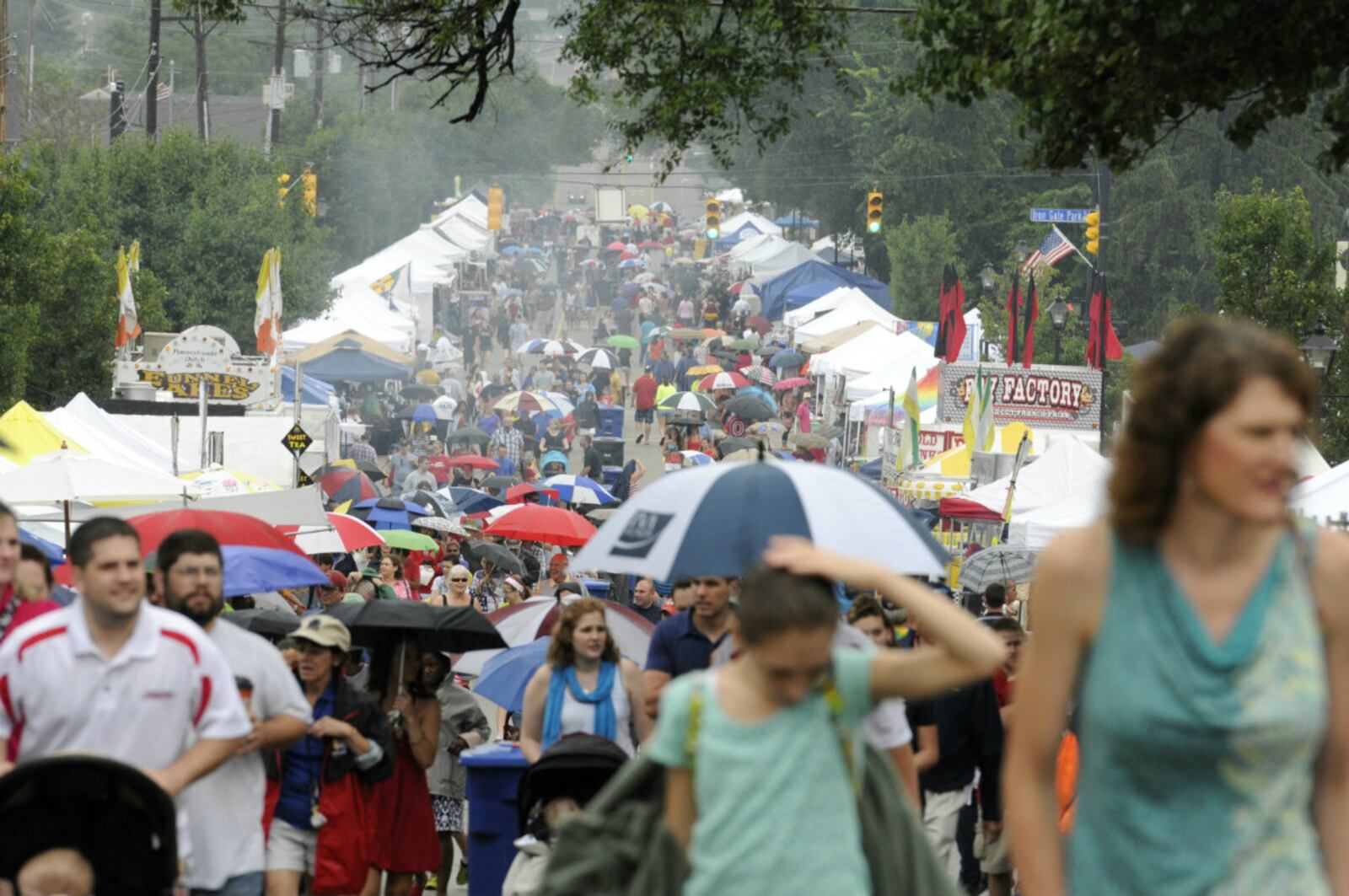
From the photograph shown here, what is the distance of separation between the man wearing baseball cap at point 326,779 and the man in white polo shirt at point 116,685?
2.21m

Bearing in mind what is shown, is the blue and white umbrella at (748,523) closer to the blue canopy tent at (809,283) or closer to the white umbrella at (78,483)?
the white umbrella at (78,483)

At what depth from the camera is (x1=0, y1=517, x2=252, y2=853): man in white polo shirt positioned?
5.16 m

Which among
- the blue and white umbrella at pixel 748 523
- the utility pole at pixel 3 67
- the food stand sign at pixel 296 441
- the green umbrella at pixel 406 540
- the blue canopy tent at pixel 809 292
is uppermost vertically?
the utility pole at pixel 3 67

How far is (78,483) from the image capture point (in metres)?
15.4

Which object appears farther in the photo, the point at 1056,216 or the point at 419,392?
the point at 419,392

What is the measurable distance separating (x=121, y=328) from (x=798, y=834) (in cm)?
2627

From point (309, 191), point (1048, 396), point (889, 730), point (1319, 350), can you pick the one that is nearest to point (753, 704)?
point (889, 730)

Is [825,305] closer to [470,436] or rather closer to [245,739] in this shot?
[470,436]

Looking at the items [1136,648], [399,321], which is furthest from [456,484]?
[1136,648]

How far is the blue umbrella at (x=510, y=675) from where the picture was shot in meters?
9.67

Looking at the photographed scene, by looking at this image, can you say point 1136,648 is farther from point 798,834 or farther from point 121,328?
point 121,328

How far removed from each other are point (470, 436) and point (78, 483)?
22747 millimetres

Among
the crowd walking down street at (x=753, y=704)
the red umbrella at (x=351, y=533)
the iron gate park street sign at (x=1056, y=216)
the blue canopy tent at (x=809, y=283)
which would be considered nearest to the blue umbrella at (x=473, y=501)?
the red umbrella at (x=351, y=533)

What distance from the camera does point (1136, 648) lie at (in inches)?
122
